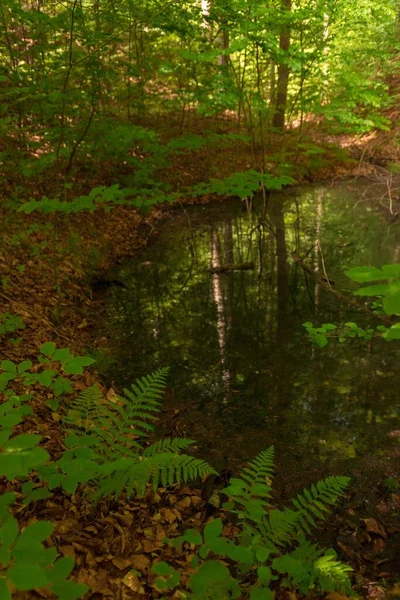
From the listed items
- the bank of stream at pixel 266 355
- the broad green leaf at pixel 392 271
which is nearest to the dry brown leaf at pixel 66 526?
the bank of stream at pixel 266 355

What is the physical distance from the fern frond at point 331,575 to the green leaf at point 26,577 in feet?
5.98

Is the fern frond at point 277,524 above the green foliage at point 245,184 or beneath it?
beneath

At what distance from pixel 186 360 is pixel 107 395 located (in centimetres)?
136

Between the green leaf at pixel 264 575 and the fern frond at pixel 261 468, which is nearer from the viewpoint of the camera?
the green leaf at pixel 264 575

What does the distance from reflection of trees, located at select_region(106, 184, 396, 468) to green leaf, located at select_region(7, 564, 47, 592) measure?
3.16 m

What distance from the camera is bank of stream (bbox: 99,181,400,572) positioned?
414 cm

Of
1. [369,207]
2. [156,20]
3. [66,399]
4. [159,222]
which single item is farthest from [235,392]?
[369,207]

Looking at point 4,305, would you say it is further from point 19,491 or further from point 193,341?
point 19,491

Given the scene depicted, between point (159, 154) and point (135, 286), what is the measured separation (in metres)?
3.75

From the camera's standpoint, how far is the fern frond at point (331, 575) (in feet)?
7.79

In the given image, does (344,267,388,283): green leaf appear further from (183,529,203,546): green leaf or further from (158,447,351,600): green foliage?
(183,529,203,546): green leaf

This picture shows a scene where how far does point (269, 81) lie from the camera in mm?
17109

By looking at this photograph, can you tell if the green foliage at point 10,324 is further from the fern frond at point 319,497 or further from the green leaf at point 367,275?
the green leaf at point 367,275

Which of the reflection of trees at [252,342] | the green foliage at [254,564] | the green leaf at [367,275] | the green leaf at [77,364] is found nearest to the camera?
the green leaf at [367,275]
